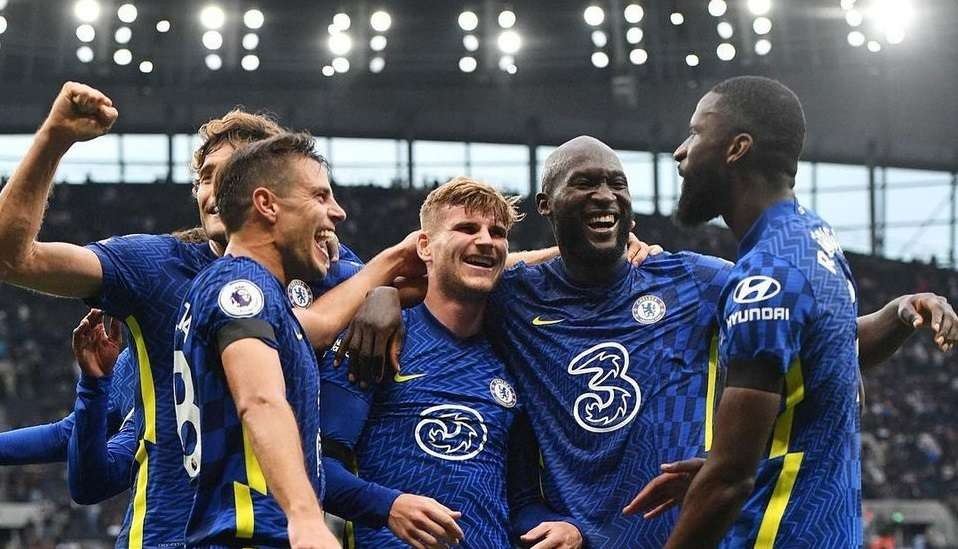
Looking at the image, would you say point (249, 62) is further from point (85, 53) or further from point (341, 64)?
point (85, 53)

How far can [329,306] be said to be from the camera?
436 centimetres

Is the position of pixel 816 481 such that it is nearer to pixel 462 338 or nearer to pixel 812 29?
pixel 462 338

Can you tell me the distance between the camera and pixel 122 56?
1011 inches

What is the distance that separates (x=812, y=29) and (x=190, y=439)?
947 inches

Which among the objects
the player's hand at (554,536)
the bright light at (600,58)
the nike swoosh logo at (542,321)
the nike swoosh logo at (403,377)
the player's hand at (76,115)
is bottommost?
the player's hand at (554,536)

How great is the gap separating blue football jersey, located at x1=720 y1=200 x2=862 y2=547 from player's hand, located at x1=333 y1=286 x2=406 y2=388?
117cm

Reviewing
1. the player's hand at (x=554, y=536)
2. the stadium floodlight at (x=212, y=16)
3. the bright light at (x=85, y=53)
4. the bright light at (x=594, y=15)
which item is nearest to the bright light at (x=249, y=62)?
the stadium floodlight at (x=212, y=16)

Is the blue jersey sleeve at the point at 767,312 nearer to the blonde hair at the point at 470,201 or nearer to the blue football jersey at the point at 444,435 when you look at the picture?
the blue football jersey at the point at 444,435

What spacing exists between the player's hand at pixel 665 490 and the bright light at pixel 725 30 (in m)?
22.3

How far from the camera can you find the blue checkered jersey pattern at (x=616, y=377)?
4.19 m

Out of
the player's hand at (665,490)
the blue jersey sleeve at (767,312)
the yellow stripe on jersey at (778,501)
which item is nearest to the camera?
the blue jersey sleeve at (767,312)

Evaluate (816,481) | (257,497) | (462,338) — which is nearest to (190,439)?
(257,497)

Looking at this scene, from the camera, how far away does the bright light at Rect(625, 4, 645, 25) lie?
2530cm

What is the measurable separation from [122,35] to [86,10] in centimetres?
102
